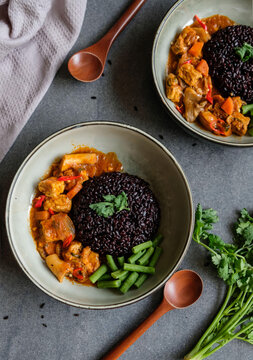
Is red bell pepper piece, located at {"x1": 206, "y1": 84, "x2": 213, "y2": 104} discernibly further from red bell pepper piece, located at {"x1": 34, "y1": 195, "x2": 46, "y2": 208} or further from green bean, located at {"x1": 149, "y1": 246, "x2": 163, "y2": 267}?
red bell pepper piece, located at {"x1": 34, "y1": 195, "x2": 46, "y2": 208}

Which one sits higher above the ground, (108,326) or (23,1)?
(23,1)

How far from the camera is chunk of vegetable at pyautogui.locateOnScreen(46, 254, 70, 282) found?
3.06 m

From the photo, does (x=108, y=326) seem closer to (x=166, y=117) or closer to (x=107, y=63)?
(x=166, y=117)

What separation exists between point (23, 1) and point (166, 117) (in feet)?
4.89

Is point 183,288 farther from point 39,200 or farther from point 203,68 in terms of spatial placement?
point 203,68

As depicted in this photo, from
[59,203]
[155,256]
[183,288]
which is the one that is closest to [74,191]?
[59,203]

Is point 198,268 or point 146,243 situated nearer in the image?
point 146,243

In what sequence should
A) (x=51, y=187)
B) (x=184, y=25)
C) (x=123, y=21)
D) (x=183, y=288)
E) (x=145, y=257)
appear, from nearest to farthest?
(x=51, y=187) < (x=145, y=257) < (x=183, y=288) < (x=123, y=21) < (x=184, y=25)

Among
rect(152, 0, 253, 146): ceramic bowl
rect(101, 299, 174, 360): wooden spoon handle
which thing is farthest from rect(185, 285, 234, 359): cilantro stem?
rect(152, 0, 253, 146): ceramic bowl

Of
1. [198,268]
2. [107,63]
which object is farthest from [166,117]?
[198,268]

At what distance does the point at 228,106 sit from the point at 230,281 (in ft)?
4.68

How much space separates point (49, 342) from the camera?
327 cm

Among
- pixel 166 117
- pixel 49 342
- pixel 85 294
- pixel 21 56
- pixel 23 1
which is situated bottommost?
pixel 49 342

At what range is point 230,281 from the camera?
126 inches
